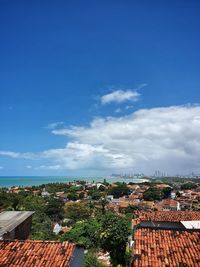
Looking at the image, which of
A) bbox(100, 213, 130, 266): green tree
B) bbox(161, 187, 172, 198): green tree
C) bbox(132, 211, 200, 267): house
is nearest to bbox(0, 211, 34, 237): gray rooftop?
bbox(100, 213, 130, 266): green tree

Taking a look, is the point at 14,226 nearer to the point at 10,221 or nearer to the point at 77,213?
the point at 10,221

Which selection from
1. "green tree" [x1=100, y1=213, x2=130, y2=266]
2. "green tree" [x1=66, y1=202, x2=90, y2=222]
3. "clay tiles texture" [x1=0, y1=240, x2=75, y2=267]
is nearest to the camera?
"clay tiles texture" [x1=0, y1=240, x2=75, y2=267]

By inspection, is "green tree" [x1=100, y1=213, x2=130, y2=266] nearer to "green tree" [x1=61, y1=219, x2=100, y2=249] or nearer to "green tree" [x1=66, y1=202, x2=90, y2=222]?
"green tree" [x1=61, y1=219, x2=100, y2=249]

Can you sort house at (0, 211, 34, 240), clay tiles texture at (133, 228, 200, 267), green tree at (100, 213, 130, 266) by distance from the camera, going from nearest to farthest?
clay tiles texture at (133, 228, 200, 267)
house at (0, 211, 34, 240)
green tree at (100, 213, 130, 266)

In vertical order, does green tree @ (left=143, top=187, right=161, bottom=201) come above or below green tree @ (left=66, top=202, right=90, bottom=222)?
above

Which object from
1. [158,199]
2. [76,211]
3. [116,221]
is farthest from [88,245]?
[158,199]

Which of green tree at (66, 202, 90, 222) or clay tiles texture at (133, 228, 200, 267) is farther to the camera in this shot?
green tree at (66, 202, 90, 222)

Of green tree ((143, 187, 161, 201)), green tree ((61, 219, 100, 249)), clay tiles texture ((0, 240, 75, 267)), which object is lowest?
green tree ((61, 219, 100, 249))
